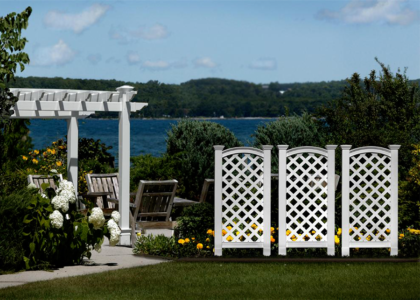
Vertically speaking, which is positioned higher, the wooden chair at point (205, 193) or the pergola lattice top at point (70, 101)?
the pergola lattice top at point (70, 101)

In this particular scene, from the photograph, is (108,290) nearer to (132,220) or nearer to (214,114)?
(132,220)

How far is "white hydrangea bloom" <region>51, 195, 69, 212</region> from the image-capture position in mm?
7457

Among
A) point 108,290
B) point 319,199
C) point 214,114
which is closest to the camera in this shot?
point 108,290

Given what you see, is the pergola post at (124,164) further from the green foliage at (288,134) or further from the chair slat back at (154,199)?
the green foliage at (288,134)

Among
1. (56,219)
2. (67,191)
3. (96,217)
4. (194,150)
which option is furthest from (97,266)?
(194,150)

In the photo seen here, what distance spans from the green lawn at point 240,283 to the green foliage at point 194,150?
6.82 meters

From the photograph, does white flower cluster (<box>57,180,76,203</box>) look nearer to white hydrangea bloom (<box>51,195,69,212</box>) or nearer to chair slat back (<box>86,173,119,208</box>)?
white hydrangea bloom (<box>51,195,69,212</box>)

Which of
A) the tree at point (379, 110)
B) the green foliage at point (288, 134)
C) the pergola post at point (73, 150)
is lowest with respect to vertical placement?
the pergola post at point (73, 150)

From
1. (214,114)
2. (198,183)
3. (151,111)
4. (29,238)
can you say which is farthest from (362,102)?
(214,114)

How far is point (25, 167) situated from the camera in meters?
13.8

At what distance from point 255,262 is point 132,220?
205cm

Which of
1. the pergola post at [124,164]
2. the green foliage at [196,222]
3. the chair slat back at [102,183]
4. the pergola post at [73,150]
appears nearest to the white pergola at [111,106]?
the pergola post at [124,164]

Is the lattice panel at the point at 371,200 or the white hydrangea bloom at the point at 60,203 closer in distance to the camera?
the white hydrangea bloom at the point at 60,203

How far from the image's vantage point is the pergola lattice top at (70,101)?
9.06 meters
